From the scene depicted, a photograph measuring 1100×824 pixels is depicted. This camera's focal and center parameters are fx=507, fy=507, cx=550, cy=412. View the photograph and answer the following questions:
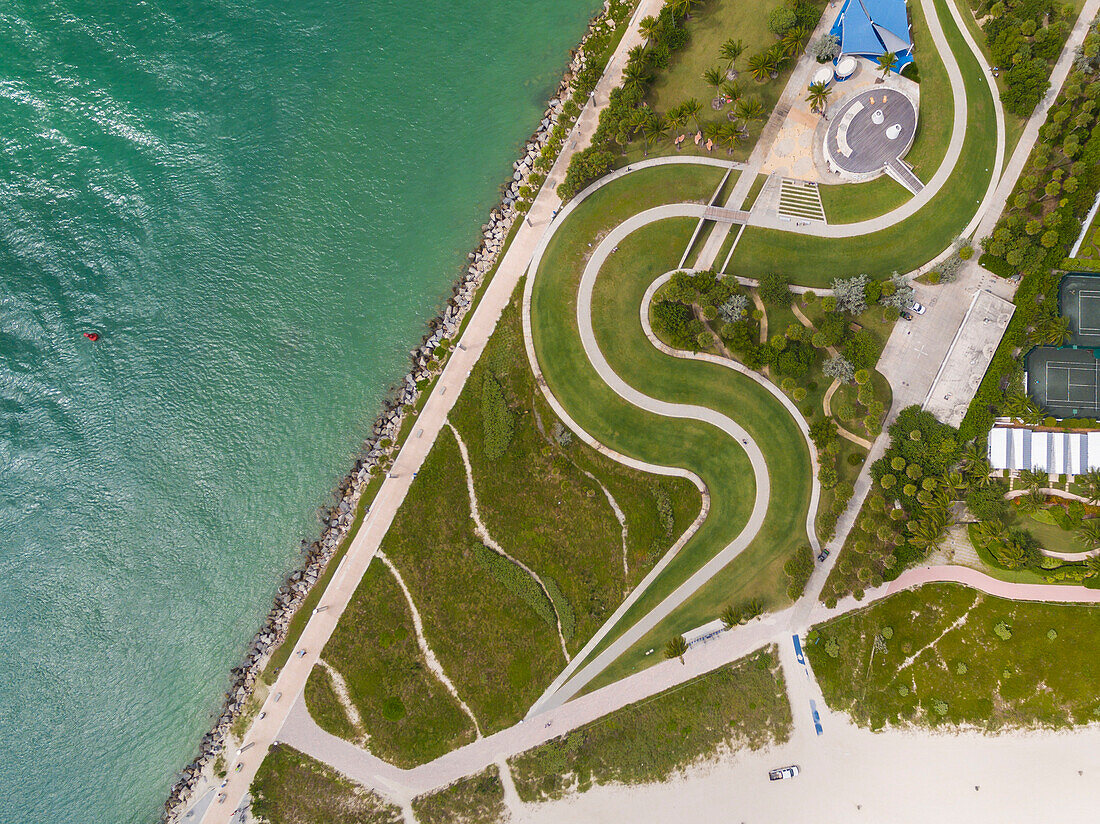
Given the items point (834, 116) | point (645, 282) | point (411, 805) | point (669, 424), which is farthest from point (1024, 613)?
point (411, 805)

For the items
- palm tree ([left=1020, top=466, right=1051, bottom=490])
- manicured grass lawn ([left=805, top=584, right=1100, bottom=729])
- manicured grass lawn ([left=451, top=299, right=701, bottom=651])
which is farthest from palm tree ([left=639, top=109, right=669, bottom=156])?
manicured grass lawn ([left=805, top=584, right=1100, bottom=729])

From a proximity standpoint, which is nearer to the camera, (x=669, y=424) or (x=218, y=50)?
(x=669, y=424)

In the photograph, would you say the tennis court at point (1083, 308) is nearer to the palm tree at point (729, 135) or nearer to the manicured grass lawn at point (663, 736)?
the palm tree at point (729, 135)

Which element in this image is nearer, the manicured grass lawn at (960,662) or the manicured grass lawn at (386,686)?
the manicured grass lawn at (960,662)

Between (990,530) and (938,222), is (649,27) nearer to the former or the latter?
(938,222)

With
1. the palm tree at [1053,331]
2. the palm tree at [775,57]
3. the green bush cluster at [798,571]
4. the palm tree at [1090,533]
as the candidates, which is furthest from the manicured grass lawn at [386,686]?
the palm tree at [1053,331]

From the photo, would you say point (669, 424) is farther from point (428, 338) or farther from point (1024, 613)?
point (1024, 613)

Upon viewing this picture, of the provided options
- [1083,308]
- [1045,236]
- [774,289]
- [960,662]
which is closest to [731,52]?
[774,289]
